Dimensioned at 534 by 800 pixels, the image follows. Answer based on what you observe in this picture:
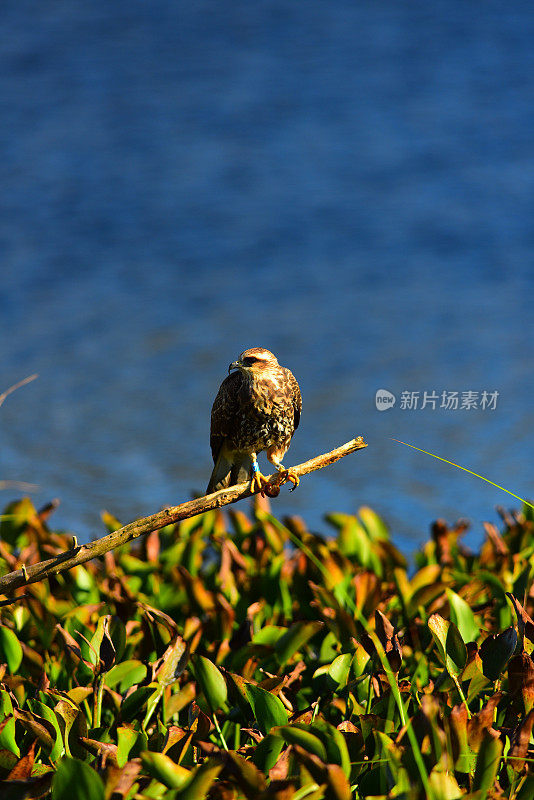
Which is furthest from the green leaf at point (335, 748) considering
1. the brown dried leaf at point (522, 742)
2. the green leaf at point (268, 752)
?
the brown dried leaf at point (522, 742)

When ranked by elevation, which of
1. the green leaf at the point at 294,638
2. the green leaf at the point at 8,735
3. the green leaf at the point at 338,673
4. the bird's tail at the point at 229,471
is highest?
the bird's tail at the point at 229,471

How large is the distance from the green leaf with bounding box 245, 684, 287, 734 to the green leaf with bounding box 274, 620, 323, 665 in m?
0.58

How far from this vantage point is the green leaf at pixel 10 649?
10.3 feet

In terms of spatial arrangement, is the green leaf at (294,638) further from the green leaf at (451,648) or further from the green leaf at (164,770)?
the green leaf at (164,770)

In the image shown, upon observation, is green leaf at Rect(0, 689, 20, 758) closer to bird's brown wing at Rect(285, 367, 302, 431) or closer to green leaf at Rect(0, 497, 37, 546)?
bird's brown wing at Rect(285, 367, 302, 431)

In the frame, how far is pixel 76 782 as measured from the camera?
72.7 inches

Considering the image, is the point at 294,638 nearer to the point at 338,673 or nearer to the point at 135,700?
the point at 338,673

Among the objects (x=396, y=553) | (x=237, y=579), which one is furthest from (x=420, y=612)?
(x=237, y=579)

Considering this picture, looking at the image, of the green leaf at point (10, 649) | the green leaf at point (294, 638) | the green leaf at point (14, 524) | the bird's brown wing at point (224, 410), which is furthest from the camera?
the green leaf at point (14, 524)

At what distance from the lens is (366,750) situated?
246 centimetres

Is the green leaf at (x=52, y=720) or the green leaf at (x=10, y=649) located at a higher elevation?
the green leaf at (x=10, y=649)

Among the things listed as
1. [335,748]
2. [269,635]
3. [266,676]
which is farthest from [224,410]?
[335,748]

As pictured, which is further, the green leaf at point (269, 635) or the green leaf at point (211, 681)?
the green leaf at point (269, 635)

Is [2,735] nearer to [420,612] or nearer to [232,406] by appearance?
[232,406]
